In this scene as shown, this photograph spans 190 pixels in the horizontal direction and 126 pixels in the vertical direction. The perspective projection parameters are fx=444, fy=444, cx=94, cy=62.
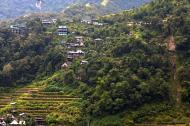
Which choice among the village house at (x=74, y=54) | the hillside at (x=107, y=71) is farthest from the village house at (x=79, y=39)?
the village house at (x=74, y=54)

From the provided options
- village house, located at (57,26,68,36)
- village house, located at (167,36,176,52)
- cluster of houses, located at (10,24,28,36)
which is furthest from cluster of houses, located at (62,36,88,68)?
village house, located at (167,36,176,52)

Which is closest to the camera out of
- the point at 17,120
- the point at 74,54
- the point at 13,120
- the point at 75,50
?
the point at 17,120

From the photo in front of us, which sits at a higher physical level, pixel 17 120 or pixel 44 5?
pixel 44 5

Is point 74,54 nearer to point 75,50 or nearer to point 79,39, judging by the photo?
point 75,50

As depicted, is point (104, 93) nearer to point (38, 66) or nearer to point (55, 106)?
point (55, 106)

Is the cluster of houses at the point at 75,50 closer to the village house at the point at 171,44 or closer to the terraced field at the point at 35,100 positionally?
the terraced field at the point at 35,100

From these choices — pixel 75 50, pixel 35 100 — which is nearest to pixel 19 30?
pixel 75 50

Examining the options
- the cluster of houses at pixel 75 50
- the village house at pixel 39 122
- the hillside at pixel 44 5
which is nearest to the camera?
the village house at pixel 39 122
